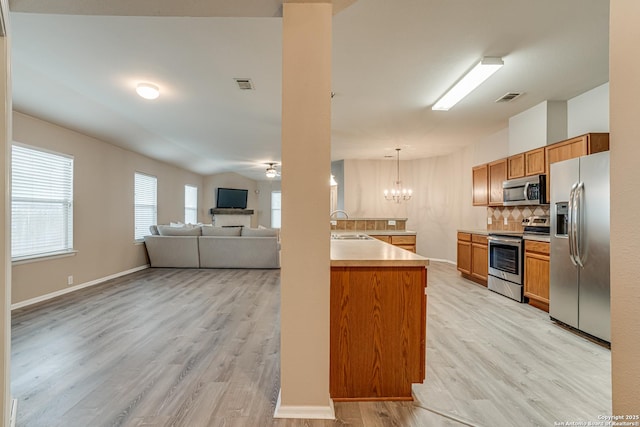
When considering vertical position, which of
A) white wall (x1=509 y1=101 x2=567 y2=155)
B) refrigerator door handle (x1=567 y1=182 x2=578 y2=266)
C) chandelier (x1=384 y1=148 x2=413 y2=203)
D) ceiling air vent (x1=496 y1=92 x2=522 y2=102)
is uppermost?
ceiling air vent (x1=496 y1=92 x2=522 y2=102)

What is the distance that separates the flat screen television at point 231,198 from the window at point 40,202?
5.74 metres

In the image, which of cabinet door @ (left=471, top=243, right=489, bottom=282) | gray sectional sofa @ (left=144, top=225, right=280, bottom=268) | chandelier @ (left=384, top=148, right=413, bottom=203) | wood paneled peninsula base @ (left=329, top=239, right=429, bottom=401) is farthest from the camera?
chandelier @ (left=384, top=148, right=413, bottom=203)

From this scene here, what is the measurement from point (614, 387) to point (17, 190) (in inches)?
215

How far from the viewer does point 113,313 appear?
352 cm

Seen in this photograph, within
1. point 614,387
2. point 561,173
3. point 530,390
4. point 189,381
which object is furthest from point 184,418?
point 561,173

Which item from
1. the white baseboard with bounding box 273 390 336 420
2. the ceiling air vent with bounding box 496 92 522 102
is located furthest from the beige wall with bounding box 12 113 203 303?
the ceiling air vent with bounding box 496 92 522 102

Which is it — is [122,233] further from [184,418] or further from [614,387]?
[614,387]

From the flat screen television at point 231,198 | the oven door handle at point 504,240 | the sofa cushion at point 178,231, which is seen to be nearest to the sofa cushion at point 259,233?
the sofa cushion at point 178,231

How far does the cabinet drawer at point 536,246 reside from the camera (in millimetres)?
3592

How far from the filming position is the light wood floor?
70.2 inches

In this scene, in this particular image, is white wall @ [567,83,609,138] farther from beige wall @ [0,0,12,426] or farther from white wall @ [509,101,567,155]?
beige wall @ [0,0,12,426]

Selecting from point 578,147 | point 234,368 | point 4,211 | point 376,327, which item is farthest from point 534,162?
point 4,211

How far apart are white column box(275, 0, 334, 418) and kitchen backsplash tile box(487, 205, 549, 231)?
165 inches

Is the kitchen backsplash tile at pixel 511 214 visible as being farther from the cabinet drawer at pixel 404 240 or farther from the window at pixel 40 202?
the window at pixel 40 202
